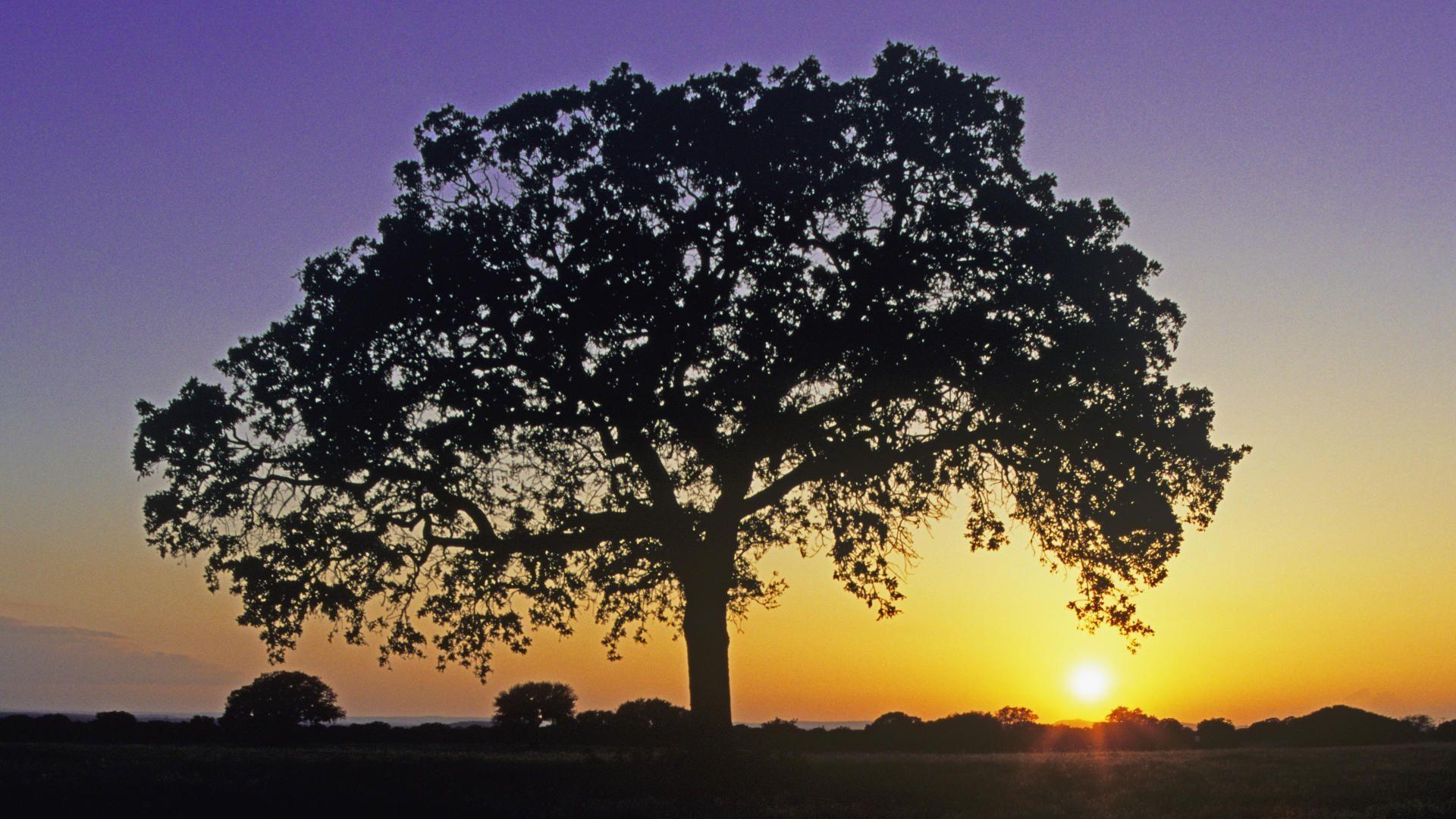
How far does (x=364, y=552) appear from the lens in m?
22.8

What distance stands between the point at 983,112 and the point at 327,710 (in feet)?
87.7

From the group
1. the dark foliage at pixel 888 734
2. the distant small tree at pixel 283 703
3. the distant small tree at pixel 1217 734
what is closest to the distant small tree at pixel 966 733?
the dark foliage at pixel 888 734

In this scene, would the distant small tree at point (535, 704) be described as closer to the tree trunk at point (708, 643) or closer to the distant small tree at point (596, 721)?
the distant small tree at point (596, 721)

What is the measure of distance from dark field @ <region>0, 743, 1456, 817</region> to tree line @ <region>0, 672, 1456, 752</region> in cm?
595

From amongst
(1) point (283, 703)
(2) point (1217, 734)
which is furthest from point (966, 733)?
(1) point (283, 703)

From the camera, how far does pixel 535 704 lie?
3706 centimetres

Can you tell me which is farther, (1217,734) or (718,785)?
(1217,734)

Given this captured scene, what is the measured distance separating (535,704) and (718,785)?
18.1 metres

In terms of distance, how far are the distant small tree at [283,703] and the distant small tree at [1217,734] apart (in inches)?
1014

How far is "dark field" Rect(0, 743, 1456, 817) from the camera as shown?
60.5ft

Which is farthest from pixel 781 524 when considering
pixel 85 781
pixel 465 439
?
pixel 85 781

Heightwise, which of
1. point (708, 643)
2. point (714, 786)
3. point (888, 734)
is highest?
point (708, 643)

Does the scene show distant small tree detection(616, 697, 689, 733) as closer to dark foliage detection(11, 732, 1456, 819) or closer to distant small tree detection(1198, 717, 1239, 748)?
→ dark foliage detection(11, 732, 1456, 819)

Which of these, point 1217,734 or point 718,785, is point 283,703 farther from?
point 1217,734
